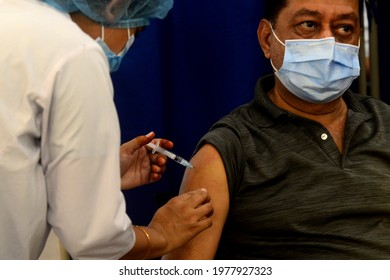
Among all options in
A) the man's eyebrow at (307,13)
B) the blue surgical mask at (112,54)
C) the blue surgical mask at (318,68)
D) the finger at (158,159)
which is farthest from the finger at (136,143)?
the man's eyebrow at (307,13)

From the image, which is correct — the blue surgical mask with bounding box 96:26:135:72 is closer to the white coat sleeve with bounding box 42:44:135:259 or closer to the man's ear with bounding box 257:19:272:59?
the white coat sleeve with bounding box 42:44:135:259

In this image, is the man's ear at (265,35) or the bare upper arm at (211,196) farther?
the man's ear at (265,35)

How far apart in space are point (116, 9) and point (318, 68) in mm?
806

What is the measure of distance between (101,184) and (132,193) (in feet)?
4.15

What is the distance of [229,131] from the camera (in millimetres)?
2102

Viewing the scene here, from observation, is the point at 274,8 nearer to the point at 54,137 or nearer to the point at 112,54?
the point at 112,54

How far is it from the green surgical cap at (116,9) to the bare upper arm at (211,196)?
18.9 inches

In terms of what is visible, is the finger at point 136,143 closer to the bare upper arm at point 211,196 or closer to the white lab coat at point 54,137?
the bare upper arm at point 211,196

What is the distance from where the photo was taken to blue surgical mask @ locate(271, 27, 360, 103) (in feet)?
7.03

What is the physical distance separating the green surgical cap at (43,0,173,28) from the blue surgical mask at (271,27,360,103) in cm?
58

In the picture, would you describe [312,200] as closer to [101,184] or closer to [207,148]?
[207,148]

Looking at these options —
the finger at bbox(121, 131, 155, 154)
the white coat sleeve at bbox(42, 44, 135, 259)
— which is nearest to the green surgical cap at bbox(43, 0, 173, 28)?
the white coat sleeve at bbox(42, 44, 135, 259)

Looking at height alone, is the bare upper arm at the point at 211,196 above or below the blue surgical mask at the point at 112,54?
below

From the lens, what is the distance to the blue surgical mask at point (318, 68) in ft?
7.03
